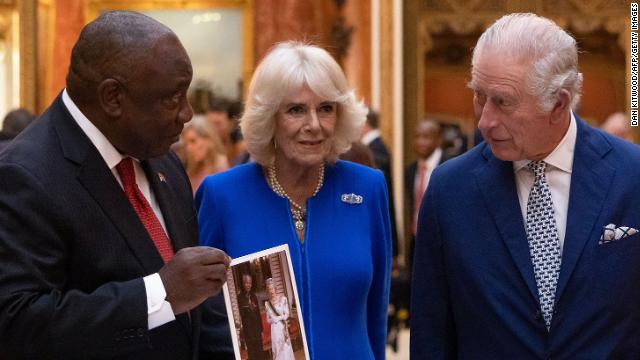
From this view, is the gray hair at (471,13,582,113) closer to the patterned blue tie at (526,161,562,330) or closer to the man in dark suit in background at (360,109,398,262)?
the patterned blue tie at (526,161,562,330)

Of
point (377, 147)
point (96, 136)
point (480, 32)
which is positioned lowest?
point (377, 147)

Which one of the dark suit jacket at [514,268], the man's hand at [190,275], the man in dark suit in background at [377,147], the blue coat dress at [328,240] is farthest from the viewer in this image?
the man in dark suit in background at [377,147]

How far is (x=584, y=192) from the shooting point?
3.39m

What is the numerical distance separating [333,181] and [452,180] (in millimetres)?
1038

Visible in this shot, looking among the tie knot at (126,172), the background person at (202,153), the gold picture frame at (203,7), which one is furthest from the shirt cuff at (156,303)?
the gold picture frame at (203,7)

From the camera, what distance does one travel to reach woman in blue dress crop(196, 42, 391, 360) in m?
4.33

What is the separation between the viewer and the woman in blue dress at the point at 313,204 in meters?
4.33

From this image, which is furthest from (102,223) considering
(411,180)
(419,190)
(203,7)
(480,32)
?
(203,7)

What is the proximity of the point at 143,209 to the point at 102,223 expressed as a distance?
0.21 metres

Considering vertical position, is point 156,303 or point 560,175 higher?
point 560,175

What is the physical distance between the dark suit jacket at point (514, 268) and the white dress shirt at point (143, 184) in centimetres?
91

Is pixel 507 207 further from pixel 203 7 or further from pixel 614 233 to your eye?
pixel 203 7

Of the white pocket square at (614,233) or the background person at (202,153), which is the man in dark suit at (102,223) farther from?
the background person at (202,153)

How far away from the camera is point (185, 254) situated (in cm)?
286
